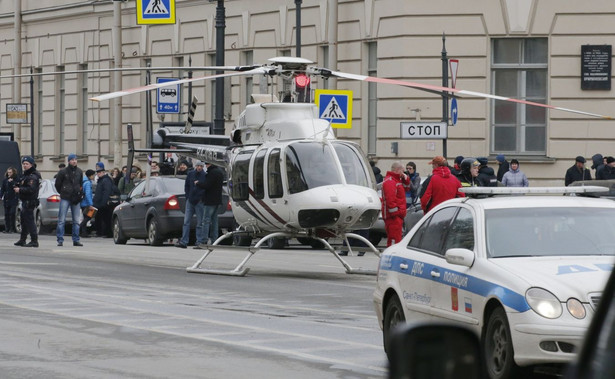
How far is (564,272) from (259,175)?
12.8 meters

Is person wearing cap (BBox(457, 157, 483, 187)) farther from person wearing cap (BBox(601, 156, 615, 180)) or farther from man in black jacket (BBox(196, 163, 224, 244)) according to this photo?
man in black jacket (BBox(196, 163, 224, 244))

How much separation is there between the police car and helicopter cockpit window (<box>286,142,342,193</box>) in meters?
9.55

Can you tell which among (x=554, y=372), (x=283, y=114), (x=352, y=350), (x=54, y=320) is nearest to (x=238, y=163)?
(x=283, y=114)

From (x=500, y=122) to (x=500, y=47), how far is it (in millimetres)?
1776

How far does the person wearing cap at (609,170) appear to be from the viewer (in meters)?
28.4

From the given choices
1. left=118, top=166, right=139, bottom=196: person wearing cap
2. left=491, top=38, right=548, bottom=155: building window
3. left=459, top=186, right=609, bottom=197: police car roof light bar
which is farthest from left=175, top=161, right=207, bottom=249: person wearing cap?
left=459, top=186, right=609, bottom=197: police car roof light bar

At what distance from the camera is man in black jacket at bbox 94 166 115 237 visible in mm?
35875

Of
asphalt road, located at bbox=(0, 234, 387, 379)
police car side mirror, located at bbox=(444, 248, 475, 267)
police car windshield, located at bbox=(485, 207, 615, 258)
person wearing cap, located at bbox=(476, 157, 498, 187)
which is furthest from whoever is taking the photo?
person wearing cap, located at bbox=(476, 157, 498, 187)

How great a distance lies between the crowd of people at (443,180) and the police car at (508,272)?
11338 millimetres

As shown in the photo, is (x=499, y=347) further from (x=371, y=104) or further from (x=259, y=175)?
(x=371, y=104)

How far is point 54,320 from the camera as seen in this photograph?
546 inches

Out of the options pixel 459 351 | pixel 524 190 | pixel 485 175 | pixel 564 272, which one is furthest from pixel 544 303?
pixel 485 175

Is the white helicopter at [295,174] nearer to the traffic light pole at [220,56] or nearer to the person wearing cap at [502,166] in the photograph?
the traffic light pole at [220,56]

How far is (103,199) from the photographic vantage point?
35.9 metres
